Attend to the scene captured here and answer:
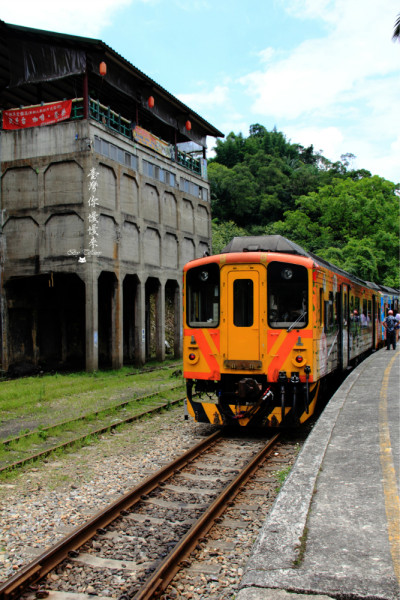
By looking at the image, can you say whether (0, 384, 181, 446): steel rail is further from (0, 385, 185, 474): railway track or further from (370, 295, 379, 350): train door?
(370, 295, 379, 350): train door

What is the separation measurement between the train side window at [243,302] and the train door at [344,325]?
3976mm

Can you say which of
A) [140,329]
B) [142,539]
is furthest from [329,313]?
[140,329]

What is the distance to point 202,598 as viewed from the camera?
4.25 metres

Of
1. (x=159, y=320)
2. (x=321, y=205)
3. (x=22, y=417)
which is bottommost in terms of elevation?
(x=22, y=417)

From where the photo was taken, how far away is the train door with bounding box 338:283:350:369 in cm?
Answer: 1289

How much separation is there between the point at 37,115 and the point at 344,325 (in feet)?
51.1

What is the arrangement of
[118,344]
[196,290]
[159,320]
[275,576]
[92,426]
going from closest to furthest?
[275,576] < [196,290] < [92,426] < [118,344] < [159,320]

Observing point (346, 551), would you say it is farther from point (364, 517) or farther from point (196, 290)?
point (196, 290)

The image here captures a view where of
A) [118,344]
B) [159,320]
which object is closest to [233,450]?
[118,344]

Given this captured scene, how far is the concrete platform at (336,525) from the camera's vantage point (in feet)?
11.9

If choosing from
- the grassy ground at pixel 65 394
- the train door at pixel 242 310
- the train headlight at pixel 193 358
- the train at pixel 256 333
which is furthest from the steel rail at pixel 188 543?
the grassy ground at pixel 65 394

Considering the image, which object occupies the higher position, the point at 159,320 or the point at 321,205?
the point at 321,205

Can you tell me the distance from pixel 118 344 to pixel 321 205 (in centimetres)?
3415

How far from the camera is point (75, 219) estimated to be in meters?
21.6
